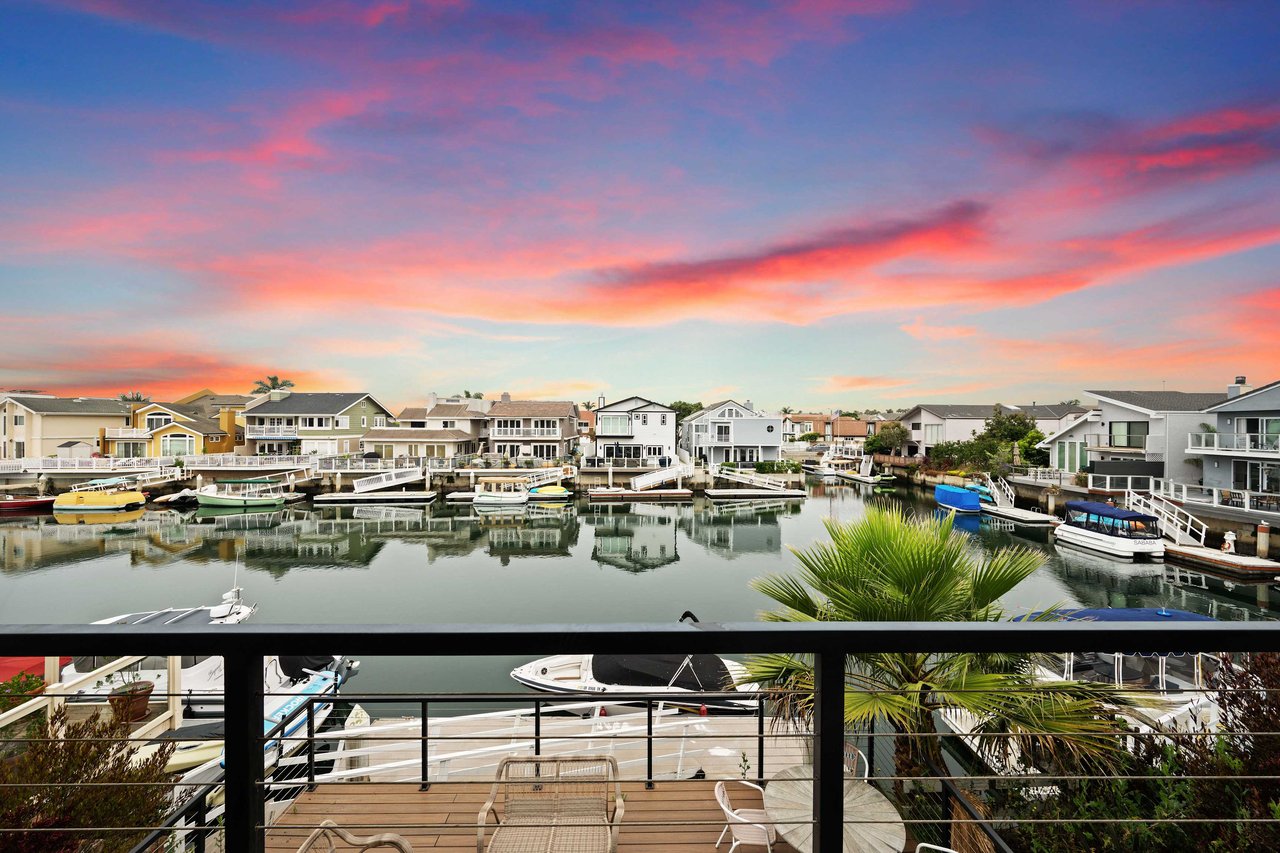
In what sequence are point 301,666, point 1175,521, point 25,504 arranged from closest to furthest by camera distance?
point 301,666
point 1175,521
point 25,504

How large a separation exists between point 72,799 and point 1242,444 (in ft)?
110

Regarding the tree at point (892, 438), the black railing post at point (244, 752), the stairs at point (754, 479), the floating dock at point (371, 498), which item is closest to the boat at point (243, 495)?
the floating dock at point (371, 498)

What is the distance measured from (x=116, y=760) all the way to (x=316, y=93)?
28.1 m

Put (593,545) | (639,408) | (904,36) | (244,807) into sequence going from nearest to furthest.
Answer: (244,807) < (904,36) < (593,545) < (639,408)

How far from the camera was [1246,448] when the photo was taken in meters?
22.6

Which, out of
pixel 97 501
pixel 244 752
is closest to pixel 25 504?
pixel 97 501

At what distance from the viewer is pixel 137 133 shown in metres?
26.2

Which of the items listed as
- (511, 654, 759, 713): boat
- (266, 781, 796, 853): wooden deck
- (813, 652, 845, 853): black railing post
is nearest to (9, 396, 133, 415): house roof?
(511, 654, 759, 713): boat

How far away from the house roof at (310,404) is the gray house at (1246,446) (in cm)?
4955

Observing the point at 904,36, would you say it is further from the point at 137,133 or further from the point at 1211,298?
the point at 137,133

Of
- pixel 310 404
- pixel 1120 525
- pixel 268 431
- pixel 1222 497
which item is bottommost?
pixel 1120 525

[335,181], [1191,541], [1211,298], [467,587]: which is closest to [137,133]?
[335,181]

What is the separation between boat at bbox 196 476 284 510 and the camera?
106ft

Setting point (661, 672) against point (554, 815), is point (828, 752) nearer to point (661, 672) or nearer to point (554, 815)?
point (554, 815)
